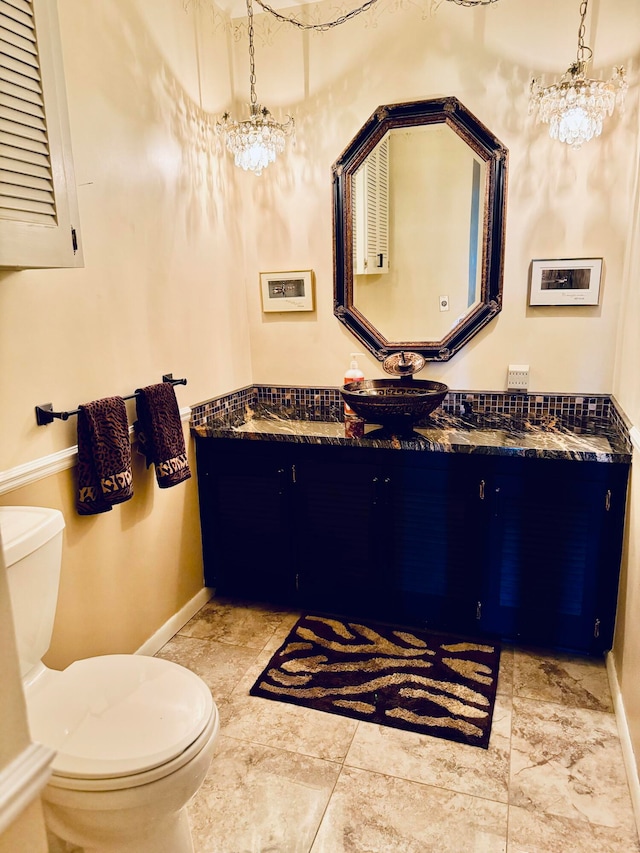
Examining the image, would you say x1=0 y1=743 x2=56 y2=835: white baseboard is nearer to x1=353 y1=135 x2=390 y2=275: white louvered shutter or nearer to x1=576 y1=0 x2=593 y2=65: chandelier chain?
x1=353 y1=135 x2=390 y2=275: white louvered shutter

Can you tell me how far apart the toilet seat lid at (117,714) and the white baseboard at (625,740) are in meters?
1.22

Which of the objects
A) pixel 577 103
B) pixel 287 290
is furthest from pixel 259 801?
pixel 577 103

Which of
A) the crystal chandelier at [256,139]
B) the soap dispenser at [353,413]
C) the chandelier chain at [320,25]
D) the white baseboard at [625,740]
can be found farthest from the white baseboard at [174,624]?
the chandelier chain at [320,25]

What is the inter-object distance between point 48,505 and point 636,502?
75.6 inches

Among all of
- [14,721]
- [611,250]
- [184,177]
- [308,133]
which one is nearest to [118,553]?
[14,721]

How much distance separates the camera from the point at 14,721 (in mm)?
708

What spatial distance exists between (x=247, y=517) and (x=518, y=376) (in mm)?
1404

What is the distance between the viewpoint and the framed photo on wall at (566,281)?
2396 mm

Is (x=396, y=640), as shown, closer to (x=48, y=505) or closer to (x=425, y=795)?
(x=425, y=795)

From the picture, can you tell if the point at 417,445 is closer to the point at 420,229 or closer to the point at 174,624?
the point at 420,229

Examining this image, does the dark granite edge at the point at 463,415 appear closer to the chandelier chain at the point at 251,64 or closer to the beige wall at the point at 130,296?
the beige wall at the point at 130,296

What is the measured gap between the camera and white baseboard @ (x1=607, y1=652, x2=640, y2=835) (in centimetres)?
158

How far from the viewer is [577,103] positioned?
2.02 m

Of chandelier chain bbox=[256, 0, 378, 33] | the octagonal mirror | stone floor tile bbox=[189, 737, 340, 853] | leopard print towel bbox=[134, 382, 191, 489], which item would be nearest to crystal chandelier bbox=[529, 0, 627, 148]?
the octagonal mirror
